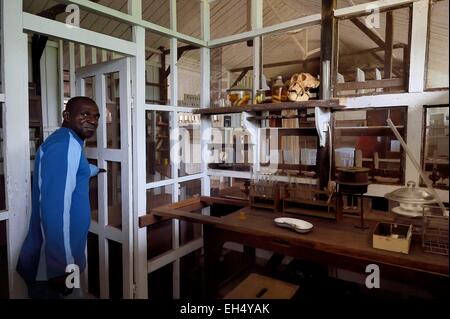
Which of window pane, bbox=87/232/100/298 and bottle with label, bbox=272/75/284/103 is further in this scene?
window pane, bbox=87/232/100/298

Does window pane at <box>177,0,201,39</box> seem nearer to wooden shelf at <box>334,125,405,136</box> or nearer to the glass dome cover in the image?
wooden shelf at <box>334,125,405,136</box>

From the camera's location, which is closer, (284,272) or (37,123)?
(284,272)

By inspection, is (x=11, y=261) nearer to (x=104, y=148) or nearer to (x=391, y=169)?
(x=104, y=148)

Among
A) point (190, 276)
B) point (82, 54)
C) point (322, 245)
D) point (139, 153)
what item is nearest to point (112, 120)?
point (139, 153)

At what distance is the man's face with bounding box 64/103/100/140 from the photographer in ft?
4.98

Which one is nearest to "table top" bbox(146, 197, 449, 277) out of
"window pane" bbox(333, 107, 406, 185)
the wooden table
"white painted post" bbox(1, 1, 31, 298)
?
the wooden table

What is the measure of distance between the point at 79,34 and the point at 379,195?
189 cm

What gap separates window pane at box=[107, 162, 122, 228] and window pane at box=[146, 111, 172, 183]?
0.70 feet

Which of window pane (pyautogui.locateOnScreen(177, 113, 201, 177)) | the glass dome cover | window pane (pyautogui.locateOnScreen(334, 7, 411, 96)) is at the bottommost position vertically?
the glass dome cover

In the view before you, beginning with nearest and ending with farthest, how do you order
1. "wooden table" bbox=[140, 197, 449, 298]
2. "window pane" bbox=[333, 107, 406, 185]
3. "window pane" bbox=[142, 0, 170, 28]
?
"wooden table" bbox=[140, 197, 449, 298], "window pane" bbox=[333, 107, 406, 185], "window pane" bbox=[142, 0, 170, 28]

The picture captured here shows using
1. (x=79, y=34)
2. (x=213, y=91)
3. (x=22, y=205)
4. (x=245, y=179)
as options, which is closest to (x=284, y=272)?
(x=245, y=179)

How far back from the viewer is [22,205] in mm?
1413

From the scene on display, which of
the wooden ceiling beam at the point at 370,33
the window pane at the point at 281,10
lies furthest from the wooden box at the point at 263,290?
the window pane at the point at 281,10

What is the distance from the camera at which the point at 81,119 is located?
153 cm
